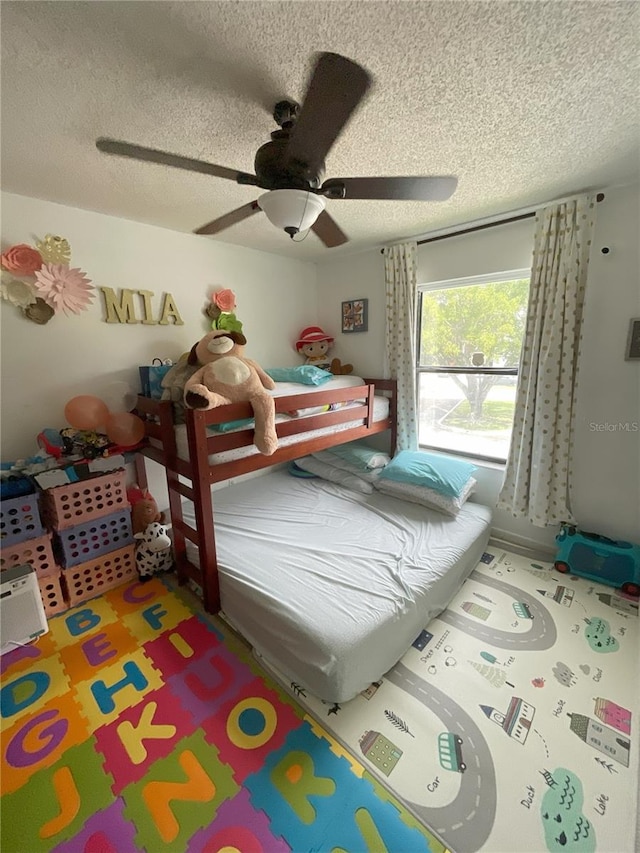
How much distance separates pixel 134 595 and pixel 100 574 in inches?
9.8

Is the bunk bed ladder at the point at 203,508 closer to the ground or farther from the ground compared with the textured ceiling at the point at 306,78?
closer to the ground

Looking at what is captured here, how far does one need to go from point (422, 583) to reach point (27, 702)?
187 cm

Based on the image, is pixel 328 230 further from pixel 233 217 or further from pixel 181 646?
pixel 181 646

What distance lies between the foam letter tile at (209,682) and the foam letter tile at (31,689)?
1.69ft

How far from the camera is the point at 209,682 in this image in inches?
58.8

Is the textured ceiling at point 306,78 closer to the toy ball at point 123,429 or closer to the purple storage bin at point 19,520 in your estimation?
the toy ball at point 123,429

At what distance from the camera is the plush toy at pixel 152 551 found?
2.14m

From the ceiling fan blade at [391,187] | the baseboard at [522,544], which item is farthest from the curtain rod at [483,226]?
the baseboard at [522,544]

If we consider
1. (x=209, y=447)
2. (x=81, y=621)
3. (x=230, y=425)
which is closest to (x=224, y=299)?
(x=230, y=425)

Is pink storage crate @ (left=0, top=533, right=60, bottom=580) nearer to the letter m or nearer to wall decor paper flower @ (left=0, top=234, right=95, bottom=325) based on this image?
wall decor paper flower @ (left=0, top=234, right=95, bottom=325)

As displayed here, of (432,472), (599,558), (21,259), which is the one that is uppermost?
(21,259)

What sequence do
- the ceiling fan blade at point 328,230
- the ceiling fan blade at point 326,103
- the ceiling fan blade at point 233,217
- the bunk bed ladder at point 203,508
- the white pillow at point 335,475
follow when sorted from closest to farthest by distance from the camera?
the ceiling fan blade at point 326,103
the ceiling fan blade at point 233,217
the ceiling fan blade at point 328,230
the bunk bed ladder at point 203,508
the white pillow at point 335,475

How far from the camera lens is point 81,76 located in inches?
42.5

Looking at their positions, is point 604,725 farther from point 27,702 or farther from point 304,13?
point 304,13
